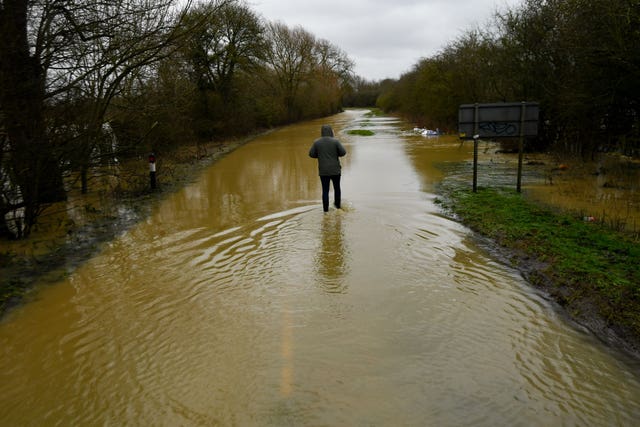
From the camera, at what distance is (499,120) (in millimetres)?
11367

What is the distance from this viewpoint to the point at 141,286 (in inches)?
240

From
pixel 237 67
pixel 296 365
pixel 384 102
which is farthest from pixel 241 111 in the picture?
pixel 384 102

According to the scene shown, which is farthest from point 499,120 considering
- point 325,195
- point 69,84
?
point 69,84

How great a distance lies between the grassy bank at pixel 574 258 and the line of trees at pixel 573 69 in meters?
5.22

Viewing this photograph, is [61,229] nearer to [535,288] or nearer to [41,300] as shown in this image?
[41,300]

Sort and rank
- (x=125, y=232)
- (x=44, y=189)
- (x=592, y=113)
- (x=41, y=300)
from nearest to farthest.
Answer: (x=41, y=300), (x=44, y=189), (x=125, y=232), (x=592, y=113)

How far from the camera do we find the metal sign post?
1124 cm

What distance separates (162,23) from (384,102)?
74582mm

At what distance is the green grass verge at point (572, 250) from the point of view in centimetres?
512

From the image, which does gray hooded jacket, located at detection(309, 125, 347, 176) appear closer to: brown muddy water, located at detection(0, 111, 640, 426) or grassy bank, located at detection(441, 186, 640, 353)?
brown muddy water, located at detection(0, 111, 640, 426)

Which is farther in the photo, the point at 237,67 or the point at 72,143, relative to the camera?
the point at 237,67

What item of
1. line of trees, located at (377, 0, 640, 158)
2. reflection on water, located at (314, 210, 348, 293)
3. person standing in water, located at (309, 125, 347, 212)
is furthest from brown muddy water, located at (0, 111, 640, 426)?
line of trees, located at (377, 0, 640, 158)

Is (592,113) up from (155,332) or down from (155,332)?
up

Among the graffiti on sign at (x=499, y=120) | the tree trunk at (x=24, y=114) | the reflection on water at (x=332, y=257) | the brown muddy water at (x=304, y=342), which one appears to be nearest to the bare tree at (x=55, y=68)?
the tree trunk at (x=24, y=114)
